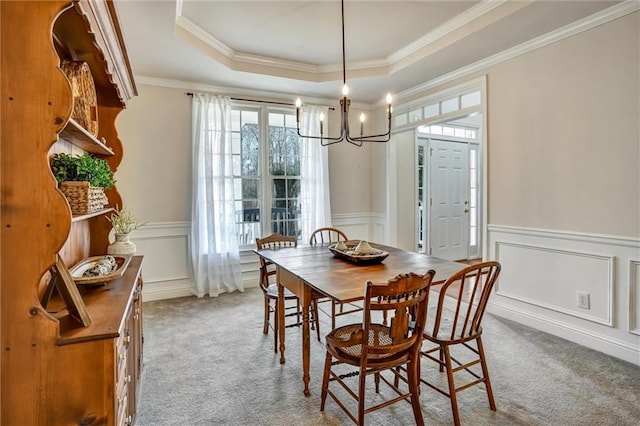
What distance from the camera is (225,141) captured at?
4.45 metres

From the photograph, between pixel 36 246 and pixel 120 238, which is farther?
pixel 120 238

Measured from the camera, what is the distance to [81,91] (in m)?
1.74

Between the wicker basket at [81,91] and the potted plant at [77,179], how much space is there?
22 centimetres

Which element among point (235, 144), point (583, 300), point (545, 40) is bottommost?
point (583, 300)

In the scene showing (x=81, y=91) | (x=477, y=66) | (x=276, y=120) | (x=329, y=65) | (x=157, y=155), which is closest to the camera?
(x=81, y=91)

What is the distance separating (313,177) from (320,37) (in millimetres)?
1899

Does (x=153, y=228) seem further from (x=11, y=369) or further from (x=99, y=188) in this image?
(x=11, y=369)

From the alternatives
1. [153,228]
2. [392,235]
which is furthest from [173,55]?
[392,235]

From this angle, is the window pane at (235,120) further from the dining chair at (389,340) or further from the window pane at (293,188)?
the dining chair at (389,340)

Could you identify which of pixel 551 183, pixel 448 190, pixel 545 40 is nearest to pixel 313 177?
pixel 448 190

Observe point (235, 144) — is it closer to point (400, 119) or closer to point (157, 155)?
point (157, 155)

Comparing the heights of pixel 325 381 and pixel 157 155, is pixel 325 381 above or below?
below

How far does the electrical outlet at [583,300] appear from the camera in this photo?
291cm

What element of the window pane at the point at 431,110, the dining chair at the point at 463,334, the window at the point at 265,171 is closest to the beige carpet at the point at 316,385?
the dining chair at the point at 463,334
